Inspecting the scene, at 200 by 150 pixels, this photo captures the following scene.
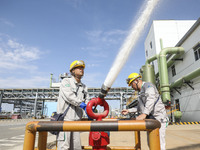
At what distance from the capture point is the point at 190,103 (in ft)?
38.5

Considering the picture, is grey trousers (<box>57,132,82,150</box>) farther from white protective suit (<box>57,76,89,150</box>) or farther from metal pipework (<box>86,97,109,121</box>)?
metal pipework (<box>86,97,109,121</box>)

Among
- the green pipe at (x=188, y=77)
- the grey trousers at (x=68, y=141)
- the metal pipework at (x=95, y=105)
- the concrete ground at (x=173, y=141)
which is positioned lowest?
the concrete ground at (x=173, y=141)

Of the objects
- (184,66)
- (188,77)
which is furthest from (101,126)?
(184,66)

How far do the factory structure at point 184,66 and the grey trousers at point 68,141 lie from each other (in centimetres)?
1081

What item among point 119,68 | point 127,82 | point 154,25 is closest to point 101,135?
point 119,68

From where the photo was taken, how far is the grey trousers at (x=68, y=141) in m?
1.92

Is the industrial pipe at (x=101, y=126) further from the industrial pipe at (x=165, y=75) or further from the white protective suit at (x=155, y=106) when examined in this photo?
the industrial pipe at (x=165, y=75)

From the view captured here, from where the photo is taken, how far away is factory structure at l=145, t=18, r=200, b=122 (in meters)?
11.0

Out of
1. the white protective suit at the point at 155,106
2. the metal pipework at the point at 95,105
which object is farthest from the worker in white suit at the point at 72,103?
the white protective suit at the point at 155,106

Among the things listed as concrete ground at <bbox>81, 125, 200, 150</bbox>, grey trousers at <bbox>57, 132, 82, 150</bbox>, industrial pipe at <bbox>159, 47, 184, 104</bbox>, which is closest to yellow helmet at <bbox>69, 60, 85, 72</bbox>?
grey trousers at <bbox>57, 132, 82, 150</bbox>

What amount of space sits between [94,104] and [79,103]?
22 cm

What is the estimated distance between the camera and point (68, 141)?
6.46 ft

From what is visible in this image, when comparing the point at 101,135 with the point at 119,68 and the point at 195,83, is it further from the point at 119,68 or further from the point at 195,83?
the point at 195,83

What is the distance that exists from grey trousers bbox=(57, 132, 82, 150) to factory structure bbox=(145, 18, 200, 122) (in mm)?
10807
